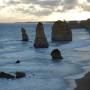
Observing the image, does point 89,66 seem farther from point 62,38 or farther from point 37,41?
point 62,38

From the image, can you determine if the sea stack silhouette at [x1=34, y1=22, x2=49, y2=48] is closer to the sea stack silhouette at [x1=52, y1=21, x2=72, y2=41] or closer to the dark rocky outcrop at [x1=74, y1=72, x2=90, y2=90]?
the sea stack silhouette at [x1=52, y1=21, x2=72, y2=41]

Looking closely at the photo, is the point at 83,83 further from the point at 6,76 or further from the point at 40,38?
the point at 40,38

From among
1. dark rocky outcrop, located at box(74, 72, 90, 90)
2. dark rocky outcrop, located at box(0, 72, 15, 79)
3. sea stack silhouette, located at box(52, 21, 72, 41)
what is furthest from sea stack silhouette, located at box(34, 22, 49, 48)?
dark rocky outcrop, located at box(74, 72, 90, 90)

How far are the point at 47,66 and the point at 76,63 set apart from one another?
6.72 meters

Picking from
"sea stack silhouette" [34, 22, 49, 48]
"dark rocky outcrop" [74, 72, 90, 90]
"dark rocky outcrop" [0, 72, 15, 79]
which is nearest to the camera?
"dark rocky outcrop" [74, 72, 90, 90]

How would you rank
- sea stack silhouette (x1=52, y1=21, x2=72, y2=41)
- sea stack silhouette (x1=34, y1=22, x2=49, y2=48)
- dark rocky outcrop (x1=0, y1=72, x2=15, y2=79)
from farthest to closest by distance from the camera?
sea stack silhouette (x1=52, y1=21, x2=72, y2=41) → sea stack silhouette (x1=34, y1=22, x2=49, y2=48) → dark rocky outcrop (x1=0, y1=72, x2=15, y2=79)

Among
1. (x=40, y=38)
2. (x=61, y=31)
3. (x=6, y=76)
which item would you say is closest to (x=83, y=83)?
(x=6, y=76)

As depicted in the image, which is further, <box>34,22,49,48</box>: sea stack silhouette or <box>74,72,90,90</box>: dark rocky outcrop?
<box>34,22,49,48</box>: sea stack silhouette

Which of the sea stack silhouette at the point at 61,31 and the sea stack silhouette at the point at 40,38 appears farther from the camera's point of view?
the sea stack silhouette at the point at 61,31

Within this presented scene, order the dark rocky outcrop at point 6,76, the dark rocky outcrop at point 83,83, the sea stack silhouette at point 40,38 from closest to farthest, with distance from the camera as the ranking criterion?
the dark rocky outcrop at point 83,83 → the dark rocky outcrop at point 6,76 → the sea stack silhouette at point 40,38

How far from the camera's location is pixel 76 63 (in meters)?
71.6

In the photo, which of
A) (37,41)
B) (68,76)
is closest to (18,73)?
(68,76)

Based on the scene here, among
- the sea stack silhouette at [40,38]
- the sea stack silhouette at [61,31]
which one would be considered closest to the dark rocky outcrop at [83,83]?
the sea stack silhouette at [40,38]

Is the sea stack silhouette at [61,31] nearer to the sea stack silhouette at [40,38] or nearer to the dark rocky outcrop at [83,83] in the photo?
the sea stack silhouette at [40,38]
